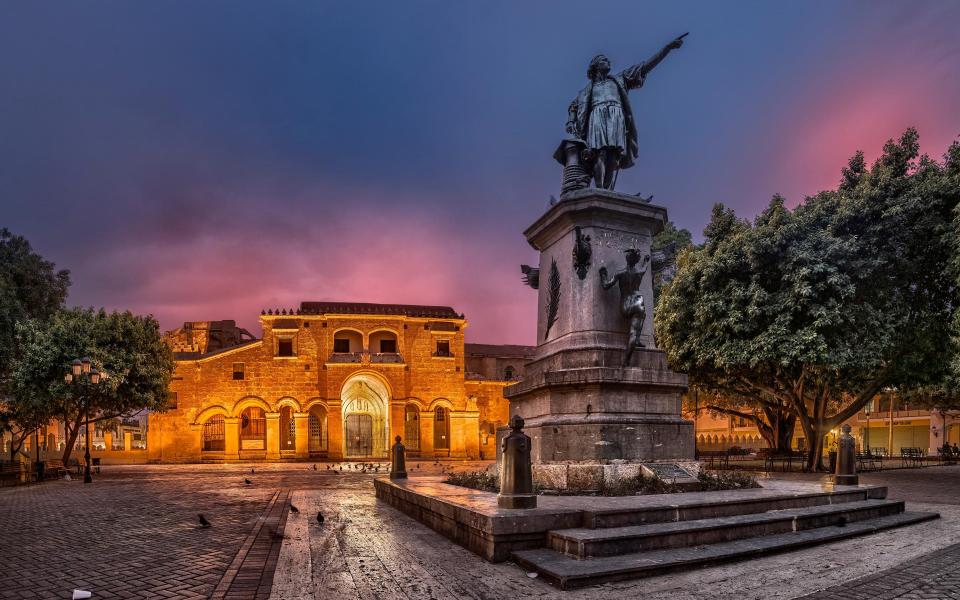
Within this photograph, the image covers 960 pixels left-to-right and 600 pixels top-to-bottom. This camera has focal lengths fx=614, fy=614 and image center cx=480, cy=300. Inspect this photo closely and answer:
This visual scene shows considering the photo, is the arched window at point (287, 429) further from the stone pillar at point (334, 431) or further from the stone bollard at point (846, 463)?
the stone bollard at point (846, 463)

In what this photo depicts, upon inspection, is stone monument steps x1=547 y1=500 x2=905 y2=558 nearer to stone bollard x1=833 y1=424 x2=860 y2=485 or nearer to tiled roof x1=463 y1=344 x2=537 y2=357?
stone bollard x1=833 y1=424 x2=860 y2=485

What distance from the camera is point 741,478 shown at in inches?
404

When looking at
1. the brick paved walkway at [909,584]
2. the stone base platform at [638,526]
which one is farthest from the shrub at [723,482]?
the brick paved walkway at [909,584]

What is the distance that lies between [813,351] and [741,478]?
8.18 meters

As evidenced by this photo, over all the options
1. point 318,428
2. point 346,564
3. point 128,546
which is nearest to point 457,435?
point 318,428

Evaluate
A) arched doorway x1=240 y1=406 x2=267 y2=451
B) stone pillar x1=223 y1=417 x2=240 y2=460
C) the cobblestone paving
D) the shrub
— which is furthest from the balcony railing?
the shrub

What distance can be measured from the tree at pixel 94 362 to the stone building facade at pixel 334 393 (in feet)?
33.1

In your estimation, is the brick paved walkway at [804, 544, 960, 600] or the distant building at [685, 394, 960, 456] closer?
the brick paved walkway at [804, 544, 960, 600]

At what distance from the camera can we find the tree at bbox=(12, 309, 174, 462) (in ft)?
83.4

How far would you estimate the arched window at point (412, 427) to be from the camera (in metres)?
43.2

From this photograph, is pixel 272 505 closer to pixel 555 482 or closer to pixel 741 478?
pixel 555 482

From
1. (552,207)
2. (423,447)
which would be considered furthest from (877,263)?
(423,447)

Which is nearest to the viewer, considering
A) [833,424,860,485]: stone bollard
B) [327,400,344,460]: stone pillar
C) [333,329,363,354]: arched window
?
[833,424,860,485]: stone bollard

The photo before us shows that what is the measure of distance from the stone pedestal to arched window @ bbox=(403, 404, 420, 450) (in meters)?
33.1
